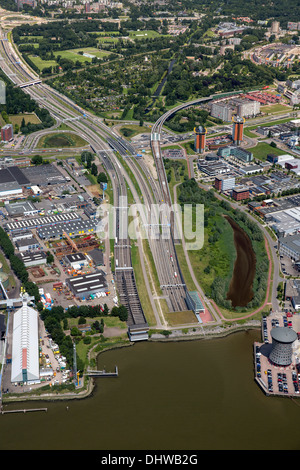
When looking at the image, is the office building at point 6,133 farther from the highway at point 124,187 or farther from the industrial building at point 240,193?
the industrial building at point 240,193

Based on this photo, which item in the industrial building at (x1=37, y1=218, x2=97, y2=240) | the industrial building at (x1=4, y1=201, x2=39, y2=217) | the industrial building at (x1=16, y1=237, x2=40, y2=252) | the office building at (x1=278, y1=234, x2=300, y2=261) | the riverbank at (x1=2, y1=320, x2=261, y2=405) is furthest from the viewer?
the industrial building at (x1=4, y1=201, x2=39, y2=217)

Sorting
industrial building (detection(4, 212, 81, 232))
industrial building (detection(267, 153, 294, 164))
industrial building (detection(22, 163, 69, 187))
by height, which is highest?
industrial building (detection(267, 153, 294, 164))

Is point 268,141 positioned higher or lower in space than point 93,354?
higher

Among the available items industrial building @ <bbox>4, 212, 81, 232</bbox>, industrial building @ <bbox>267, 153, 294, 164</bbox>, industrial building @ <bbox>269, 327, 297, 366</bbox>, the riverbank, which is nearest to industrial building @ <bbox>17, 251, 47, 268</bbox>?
industrial building @ <bbox>4, 212, 81, 232</bbox>

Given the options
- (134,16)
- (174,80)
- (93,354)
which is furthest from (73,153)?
(134,16)

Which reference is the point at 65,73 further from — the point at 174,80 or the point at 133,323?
the point at 133,323

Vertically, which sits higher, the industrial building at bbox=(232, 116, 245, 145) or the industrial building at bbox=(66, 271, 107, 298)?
the industrial building at bbox=(232, 116, 245, 145)

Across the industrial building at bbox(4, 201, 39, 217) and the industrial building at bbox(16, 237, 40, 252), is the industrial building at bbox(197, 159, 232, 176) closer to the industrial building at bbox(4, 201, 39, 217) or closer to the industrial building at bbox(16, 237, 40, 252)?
the industrial building at bbox(4, 201, 39, 217)
